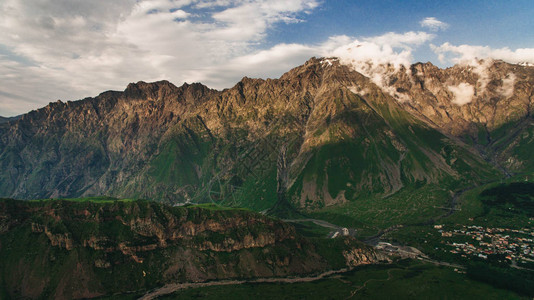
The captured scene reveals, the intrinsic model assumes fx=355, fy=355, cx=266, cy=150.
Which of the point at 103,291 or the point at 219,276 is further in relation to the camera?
the point at 219,276

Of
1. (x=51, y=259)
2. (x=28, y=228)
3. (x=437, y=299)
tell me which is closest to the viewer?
(x=437, y=299)

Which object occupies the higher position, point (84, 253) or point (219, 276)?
point (84, 253)

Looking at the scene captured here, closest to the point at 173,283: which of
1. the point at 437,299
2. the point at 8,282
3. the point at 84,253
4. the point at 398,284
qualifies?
the point at 84,253

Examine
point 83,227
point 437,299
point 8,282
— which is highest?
point 83,227

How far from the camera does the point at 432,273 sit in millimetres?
193875

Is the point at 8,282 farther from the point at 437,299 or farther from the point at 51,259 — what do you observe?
the point at 437,299

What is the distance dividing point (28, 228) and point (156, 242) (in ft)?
219

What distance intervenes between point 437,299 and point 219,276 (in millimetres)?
107094

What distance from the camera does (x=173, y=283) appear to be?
182 meters

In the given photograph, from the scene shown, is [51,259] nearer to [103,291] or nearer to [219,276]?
[103,291]

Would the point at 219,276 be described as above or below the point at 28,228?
below

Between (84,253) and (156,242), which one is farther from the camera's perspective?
(156,242)

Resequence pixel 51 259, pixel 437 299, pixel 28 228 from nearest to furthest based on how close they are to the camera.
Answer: pixel 437 299
pixel 51 259
pixel 28 228

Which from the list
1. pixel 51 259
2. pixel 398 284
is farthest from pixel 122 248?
pixel 398 284
